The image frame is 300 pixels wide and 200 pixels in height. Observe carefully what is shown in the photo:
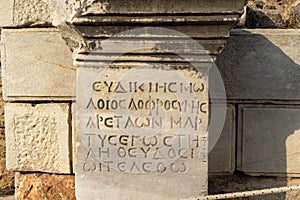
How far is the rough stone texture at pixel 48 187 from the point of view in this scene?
301 cm

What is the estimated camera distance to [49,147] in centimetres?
300

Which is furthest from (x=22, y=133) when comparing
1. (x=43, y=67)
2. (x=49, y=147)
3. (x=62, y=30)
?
(x=62, y=30)

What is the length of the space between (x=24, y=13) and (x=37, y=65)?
32 centimetres

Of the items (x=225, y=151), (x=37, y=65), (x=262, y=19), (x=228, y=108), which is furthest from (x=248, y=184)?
(x=37, y=65)

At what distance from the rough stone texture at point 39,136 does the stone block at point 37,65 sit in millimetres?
86

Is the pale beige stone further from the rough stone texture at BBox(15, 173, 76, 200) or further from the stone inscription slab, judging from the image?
the rough stone texture at BBox(15, 173, 76, 200)

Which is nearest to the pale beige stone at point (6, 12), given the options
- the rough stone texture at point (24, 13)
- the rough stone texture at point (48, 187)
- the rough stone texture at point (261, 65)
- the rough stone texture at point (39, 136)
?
the rough stone texture at point (24, 13)

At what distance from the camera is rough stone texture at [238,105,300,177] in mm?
2977

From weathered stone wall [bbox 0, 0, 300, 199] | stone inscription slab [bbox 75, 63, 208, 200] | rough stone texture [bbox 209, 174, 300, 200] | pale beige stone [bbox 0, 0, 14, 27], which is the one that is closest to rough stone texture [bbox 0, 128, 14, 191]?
weathered stone wall [bbox 0, 0, 300, 199]

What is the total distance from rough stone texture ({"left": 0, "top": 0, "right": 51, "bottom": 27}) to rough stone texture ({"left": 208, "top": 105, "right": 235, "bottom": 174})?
1.25 meters

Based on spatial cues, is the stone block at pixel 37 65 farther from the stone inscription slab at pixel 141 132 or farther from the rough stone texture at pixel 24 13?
the stone inscription slab at pixel 141 132

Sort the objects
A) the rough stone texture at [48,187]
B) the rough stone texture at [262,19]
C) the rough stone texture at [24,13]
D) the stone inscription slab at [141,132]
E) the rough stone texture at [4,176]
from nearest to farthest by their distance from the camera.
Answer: the stone inscription slab at [141,132] → the rough stone texture at [24,13] → the rough stone texture at [48,187] → the rough stone texture at [262,19] → the rough stone texture at [4,176]

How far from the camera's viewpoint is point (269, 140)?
300 cm

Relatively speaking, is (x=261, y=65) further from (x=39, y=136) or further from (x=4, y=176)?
(x=4, y=176)
